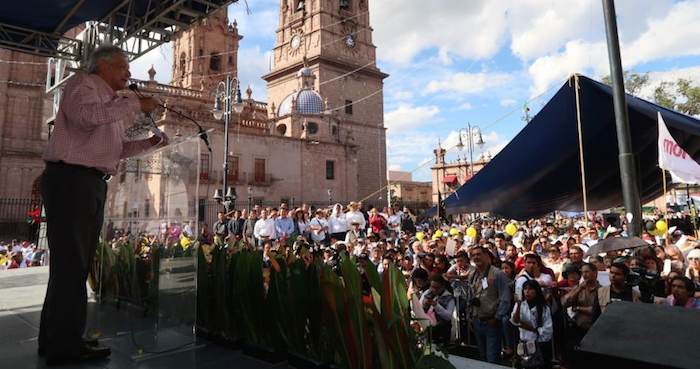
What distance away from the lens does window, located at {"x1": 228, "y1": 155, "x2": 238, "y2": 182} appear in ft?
98.6

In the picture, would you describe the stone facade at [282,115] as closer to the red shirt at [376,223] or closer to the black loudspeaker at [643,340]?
the red shirt at [376,223]

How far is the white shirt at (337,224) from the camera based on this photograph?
13281 mm

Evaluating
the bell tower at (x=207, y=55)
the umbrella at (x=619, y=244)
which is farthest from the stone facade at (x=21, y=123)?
the umbrella at (x=619, y=244)

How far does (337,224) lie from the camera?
13344 millimetres

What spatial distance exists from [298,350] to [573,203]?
8.85 metres

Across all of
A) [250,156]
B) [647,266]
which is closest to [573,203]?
[647,266]

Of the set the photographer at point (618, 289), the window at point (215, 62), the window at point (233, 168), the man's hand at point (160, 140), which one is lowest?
the photographer at point (618, 289)

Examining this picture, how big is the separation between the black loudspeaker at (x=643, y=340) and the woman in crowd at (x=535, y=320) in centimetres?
369

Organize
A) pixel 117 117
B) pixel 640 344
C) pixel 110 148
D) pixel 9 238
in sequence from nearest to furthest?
1. pixel 640 344
2. pixel 117 117
3. pixel 110 148
4. pixel 9 238

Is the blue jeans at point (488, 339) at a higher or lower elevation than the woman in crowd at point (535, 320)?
lower

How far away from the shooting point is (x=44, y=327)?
8.29 ft

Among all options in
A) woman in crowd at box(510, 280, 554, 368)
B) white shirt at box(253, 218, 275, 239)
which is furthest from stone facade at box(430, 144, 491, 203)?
woman in crowd at box(510, 280, 554, 368)

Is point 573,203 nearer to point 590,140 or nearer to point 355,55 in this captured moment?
point 590,140

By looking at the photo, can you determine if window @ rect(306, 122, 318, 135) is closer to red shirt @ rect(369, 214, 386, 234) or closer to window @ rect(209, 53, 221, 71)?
window @ rect(209, 53, 221, 71)
